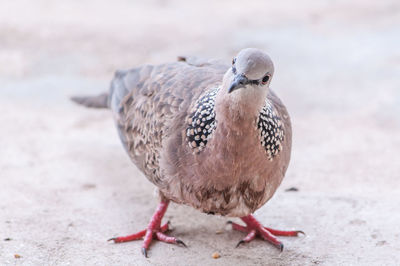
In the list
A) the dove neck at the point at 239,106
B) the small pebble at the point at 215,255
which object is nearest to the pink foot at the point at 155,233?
the small pebble at the point at 215,255

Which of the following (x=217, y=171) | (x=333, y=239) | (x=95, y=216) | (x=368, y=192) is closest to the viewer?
(x=217, y=171)

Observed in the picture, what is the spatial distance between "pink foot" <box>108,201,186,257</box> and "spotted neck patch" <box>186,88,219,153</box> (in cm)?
90

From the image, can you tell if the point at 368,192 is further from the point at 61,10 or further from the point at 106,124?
the point at 61,10

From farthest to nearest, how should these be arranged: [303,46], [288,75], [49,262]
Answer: [303,46]
[288,75]
[49,262]

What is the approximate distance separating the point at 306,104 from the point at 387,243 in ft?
9.44

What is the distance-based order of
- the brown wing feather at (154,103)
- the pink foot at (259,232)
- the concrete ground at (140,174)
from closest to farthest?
1. the brown wing feather at (154,103)
2. the concrete ground at (140,174)
3. the pink foot at (259,232)

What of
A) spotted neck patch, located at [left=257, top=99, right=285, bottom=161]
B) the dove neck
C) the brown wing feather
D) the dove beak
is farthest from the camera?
the brown wing feather

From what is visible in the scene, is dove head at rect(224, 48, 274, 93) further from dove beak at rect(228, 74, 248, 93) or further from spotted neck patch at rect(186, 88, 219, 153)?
spotted neck patch at rect(186, 88, 219, 153)

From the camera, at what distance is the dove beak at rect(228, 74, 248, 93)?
3123 mm

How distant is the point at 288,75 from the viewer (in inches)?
293

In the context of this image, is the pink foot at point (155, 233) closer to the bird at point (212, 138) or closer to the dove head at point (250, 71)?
the bird at point (212, 138)

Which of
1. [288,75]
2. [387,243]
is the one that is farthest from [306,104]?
[387,243]

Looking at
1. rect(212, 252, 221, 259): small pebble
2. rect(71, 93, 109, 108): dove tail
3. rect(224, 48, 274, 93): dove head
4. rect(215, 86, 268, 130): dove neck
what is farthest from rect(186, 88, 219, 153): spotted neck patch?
rect(71, 93, 109, 108): dove tail

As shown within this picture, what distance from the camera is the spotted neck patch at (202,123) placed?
3.61 metres
